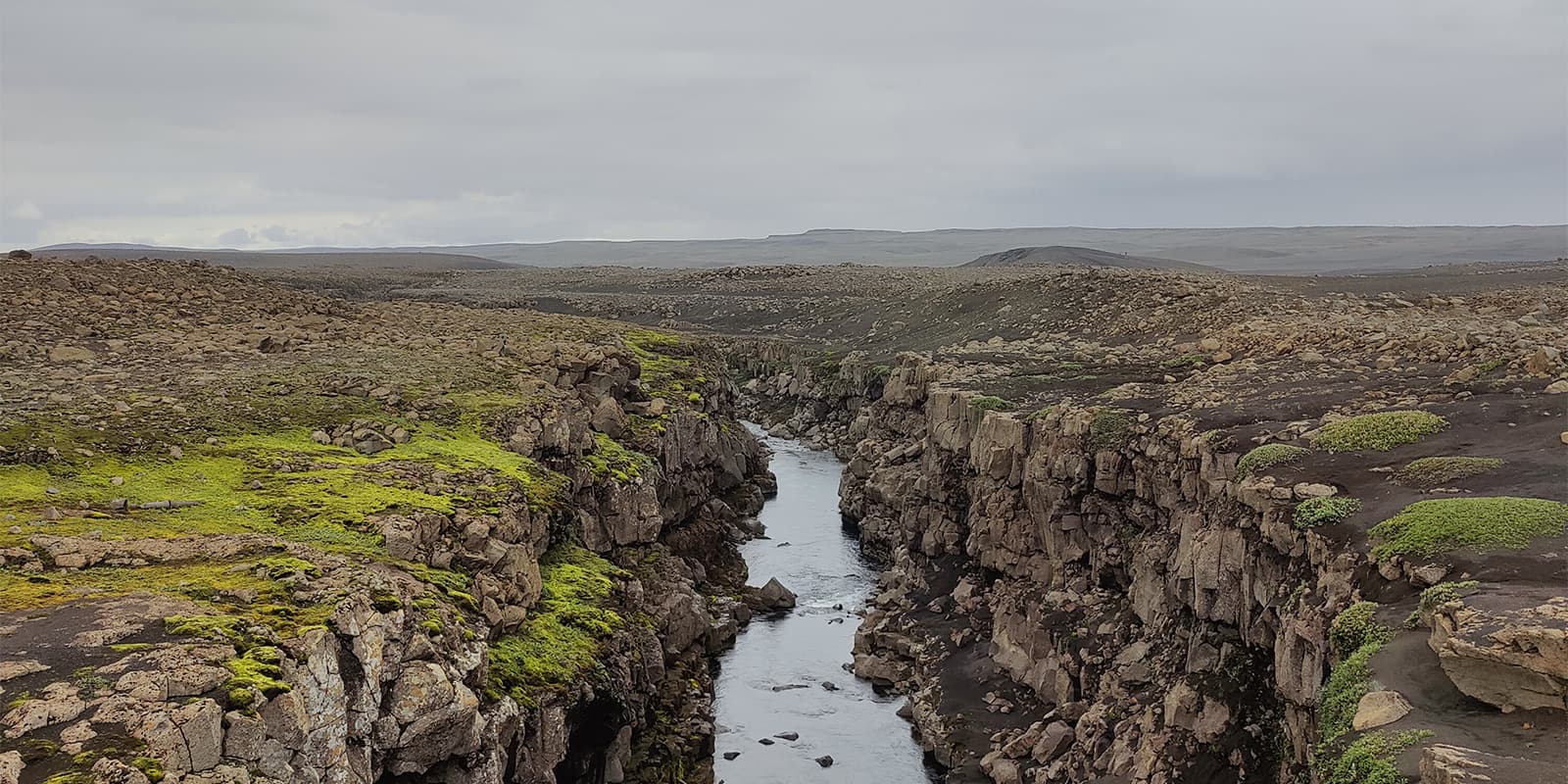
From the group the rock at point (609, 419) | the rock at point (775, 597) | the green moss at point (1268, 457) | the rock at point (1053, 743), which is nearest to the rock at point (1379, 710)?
the green moss at point (1268, 457)

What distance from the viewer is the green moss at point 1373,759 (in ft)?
43.6

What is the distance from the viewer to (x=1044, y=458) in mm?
32656

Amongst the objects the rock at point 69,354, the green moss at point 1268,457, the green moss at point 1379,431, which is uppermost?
the rock at point 69,354

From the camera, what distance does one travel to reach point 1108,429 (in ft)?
102

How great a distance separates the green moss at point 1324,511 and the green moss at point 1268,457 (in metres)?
2.57

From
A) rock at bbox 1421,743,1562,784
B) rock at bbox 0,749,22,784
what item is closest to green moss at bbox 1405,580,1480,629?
rock at bbox 1421,743,1562,784

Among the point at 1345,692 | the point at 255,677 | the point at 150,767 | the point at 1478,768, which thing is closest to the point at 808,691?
the point at 1345,692

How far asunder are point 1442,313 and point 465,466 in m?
42.6

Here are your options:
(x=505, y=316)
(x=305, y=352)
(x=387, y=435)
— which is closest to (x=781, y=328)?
(x=505, y=316)

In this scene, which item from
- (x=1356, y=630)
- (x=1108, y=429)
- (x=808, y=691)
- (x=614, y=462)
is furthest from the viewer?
(x=614, y=462)

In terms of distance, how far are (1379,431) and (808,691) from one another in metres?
17.4

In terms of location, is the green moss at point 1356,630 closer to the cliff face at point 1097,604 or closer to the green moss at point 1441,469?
the cliff face at point 1097,604

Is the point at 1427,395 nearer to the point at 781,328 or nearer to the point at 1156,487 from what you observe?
the point at 1156,487

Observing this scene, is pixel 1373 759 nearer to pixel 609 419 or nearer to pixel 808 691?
pixel 808 691
